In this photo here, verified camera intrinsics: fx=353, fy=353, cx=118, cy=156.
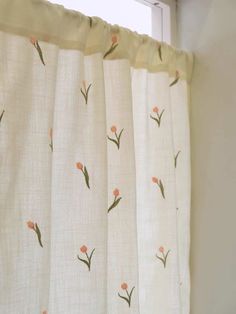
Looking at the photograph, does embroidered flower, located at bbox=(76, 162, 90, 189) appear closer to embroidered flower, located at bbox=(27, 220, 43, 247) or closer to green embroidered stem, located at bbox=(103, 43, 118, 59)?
embroidered flower, located at bbox=(27, 220, 43, 247)

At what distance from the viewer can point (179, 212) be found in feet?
3.67

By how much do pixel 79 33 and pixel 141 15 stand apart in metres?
0.45

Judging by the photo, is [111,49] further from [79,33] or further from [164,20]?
[164,20]

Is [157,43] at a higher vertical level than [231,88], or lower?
higher

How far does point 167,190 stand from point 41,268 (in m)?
0.45

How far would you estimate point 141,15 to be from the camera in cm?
123

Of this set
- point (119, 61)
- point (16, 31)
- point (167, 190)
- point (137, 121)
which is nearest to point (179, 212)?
point (167, 190)

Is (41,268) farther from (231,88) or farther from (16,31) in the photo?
(231,88)

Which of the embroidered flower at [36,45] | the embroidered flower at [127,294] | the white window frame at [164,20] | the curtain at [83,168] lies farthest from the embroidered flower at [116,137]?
the white window frame at [164,20]

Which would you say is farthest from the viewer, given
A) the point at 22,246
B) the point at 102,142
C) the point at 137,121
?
the point at 137,121

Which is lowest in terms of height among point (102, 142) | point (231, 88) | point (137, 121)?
point (102, 142)

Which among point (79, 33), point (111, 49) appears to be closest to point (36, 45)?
point (79, 33)

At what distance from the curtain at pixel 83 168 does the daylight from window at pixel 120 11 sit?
0.62 feet

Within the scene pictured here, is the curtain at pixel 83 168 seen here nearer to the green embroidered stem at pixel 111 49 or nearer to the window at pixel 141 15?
the green embroidered stem at pixel 111 49
